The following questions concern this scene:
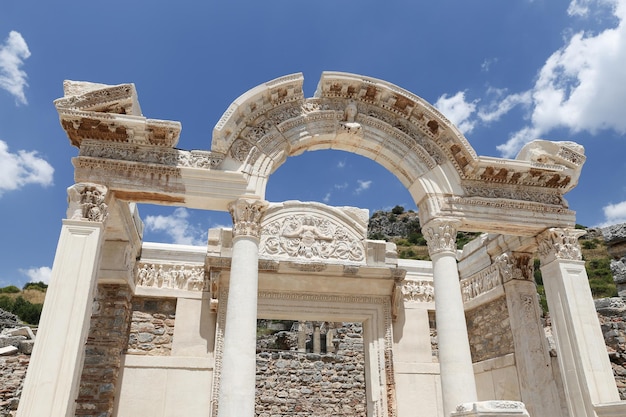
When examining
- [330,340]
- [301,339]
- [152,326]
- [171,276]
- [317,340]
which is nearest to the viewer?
[152,326]

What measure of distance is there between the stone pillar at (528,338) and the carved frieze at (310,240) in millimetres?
3111

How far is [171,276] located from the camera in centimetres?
1027

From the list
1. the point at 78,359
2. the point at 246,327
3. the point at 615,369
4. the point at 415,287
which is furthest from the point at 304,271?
the point at 615,369

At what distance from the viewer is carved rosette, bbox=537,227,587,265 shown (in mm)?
8758

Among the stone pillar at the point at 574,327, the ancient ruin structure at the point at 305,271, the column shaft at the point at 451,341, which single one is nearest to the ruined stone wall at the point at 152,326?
the ancient ruin structure at the point at 305,271

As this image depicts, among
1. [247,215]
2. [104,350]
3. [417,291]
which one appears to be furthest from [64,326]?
[417,291]

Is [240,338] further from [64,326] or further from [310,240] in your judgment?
[310,240]

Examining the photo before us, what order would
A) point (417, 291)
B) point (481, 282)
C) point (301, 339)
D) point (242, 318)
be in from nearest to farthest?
point (242, 318)
point (481, 282)
point (417, 291)
point (301, 339)

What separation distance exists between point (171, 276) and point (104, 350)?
6.22ft

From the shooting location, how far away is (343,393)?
52.6ft

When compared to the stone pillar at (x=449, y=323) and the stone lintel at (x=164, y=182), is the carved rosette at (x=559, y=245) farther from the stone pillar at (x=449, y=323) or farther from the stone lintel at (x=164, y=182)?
the stone lintel at (x=164, y=182)

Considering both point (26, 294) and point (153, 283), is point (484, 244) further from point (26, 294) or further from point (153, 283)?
point (26, 294)

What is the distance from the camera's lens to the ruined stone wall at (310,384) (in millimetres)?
15375

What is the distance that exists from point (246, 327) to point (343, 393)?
10190 mm
